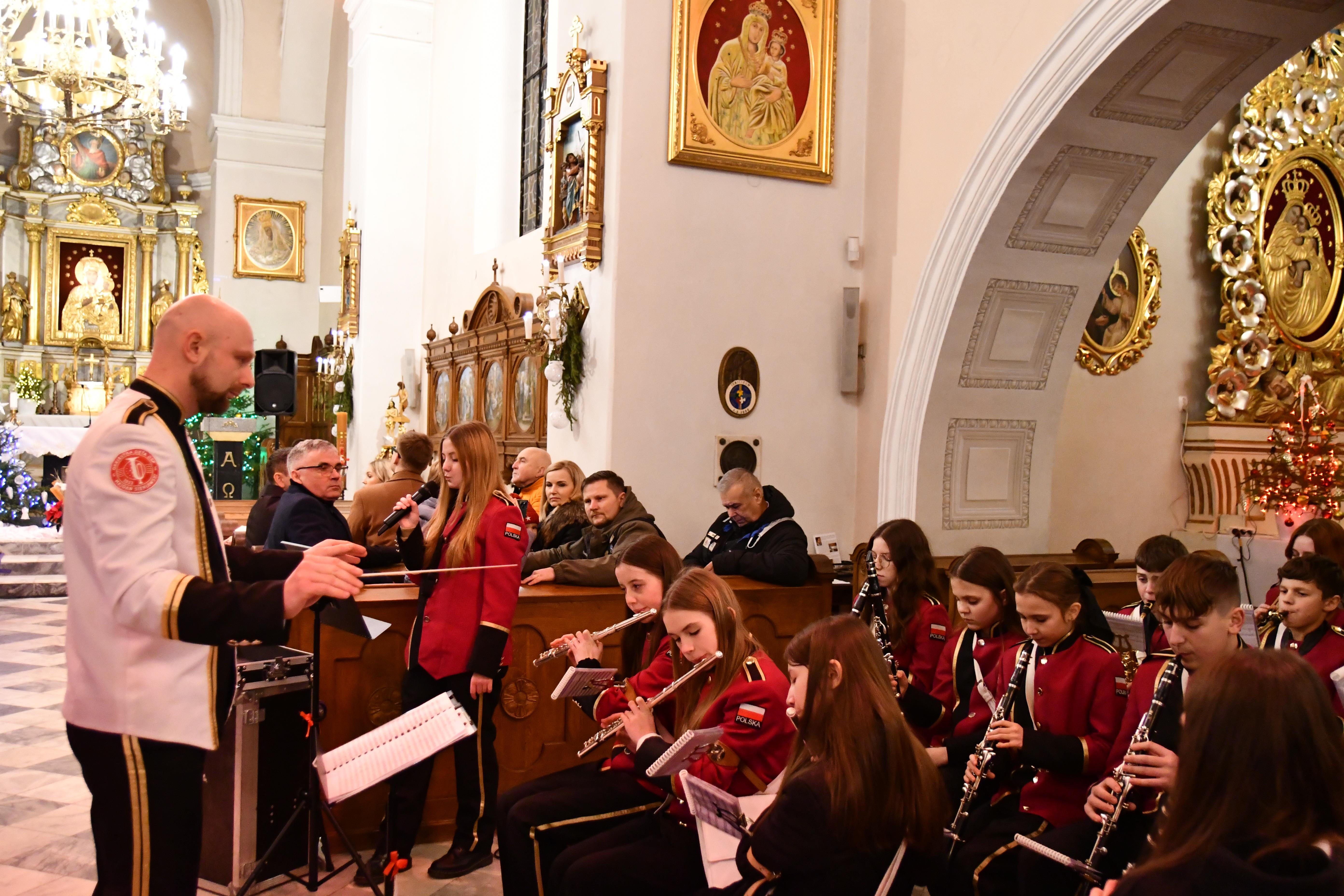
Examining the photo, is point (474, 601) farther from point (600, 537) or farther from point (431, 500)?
point (431, 500)

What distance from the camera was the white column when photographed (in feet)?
44.9

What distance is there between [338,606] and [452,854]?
1.24 meters

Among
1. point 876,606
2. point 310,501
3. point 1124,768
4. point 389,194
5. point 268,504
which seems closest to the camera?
point 1124,768

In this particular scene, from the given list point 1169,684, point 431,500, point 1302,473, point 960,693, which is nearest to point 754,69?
point 431,500

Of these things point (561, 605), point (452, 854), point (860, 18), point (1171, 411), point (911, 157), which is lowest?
point (452, 854)

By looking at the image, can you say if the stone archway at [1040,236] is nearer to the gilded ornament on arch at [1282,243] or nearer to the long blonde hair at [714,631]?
the gilded ornament on arch at [1282,243]

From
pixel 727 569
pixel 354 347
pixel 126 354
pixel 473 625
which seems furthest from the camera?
pixel 126 354

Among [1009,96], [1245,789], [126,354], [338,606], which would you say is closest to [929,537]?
[1009,96]

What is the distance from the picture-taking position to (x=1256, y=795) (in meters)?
1.70

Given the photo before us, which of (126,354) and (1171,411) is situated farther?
(126,354)

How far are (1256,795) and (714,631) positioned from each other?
1778mm

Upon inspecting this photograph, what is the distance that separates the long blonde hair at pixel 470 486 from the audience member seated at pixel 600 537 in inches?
35.0

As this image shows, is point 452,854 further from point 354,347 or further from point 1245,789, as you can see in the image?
point 354,347

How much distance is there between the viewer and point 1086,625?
3453mm
